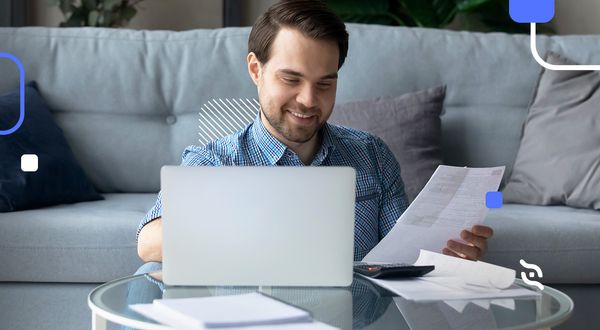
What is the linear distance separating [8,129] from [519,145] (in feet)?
5.07

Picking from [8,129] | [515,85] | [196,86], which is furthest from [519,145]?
[8,129]

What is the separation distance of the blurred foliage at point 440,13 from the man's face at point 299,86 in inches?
102

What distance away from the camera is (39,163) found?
263 cm

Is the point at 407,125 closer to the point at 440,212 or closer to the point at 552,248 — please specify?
the point at 552,248

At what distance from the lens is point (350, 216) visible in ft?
4.35

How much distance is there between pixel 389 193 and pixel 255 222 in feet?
2.47

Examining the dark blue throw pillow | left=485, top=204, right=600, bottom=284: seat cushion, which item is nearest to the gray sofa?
the dark blue throw pillow

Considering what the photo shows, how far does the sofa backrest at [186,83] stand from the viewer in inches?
114

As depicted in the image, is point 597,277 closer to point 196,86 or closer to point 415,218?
point 415,218

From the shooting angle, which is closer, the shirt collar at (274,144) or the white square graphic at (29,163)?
the shirt collar at (274,144)

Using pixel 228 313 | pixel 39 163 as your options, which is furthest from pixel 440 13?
pixel 228 313

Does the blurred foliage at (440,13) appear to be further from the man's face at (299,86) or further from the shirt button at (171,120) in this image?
the man's face at (299,86)

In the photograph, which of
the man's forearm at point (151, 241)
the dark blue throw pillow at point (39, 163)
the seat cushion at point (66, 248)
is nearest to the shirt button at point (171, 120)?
the dark blue throw pillow at point (39, 163)

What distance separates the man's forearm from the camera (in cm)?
166
